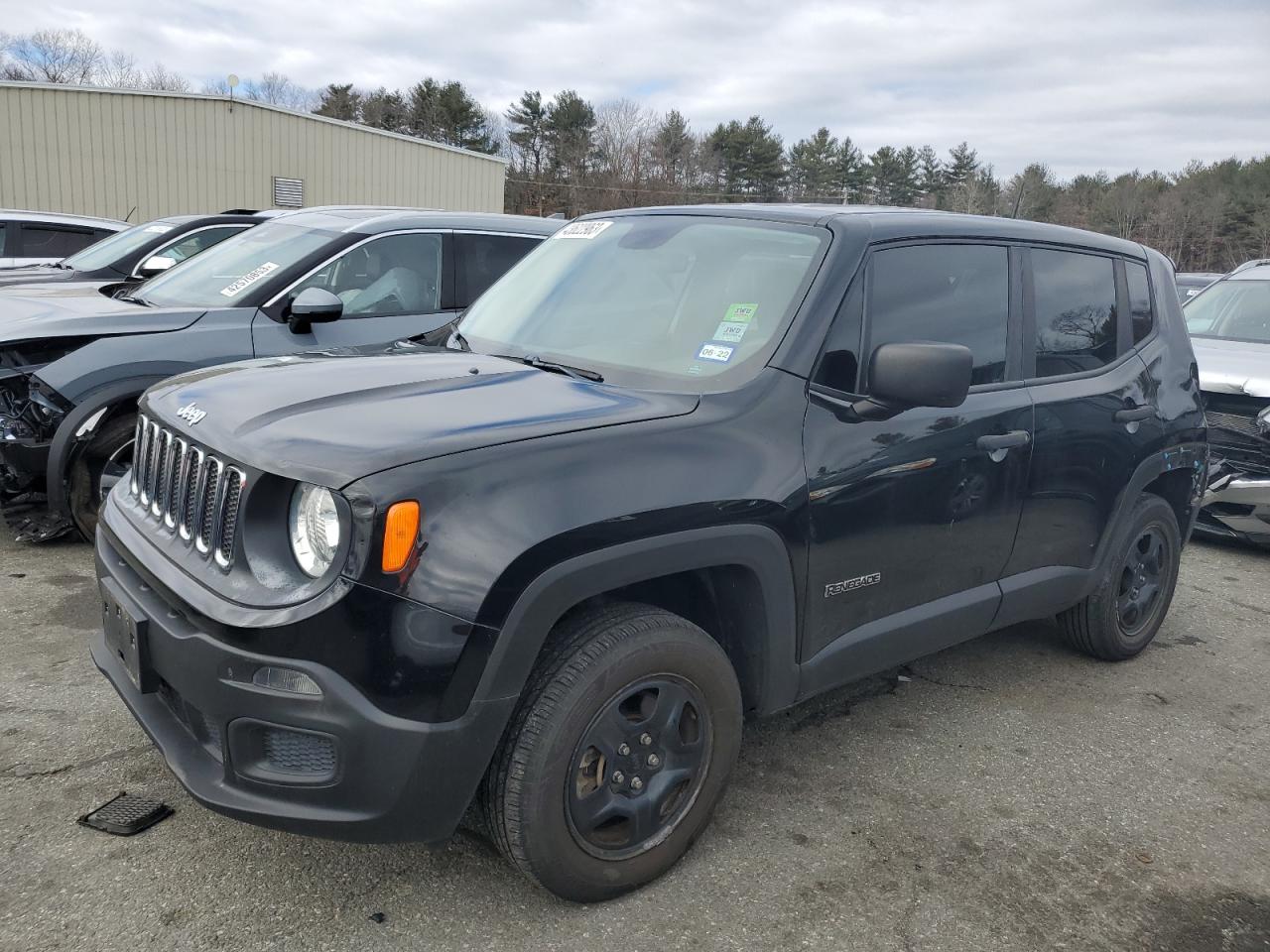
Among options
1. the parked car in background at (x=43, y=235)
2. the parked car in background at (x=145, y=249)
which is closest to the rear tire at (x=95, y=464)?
the parked car in background at (x=145, y=249)

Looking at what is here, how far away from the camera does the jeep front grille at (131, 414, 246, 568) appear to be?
7.78 feet

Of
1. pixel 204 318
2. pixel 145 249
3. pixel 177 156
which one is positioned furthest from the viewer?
pixel 177 156

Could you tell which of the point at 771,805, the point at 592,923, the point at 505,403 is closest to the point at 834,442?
the point at 505,403

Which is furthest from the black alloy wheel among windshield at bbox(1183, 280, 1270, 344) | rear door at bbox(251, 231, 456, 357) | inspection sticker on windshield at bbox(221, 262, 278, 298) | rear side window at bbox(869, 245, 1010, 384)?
windshield at bbox(1183, 280, 1270, 344)

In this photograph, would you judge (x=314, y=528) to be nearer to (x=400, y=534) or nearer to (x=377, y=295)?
(x=400, y=534)

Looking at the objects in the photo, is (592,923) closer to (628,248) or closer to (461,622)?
(461,622)

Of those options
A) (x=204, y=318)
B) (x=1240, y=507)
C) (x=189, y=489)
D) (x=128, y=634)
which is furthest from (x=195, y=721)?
(x=1240, y=507)

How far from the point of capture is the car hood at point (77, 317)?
4.99 meters

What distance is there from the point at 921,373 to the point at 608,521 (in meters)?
1.01

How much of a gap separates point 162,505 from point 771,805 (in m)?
1.98

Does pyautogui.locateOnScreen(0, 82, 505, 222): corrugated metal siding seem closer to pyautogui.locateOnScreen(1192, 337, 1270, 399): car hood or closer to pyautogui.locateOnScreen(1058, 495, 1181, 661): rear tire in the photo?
pyautogui.locateOnScreen(1192, 337, 1270, 399): car hood

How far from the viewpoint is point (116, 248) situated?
8.88 m

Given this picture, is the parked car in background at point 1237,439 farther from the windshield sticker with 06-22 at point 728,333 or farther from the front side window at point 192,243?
the front side window at point 192,243

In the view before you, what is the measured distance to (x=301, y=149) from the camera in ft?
79.3
